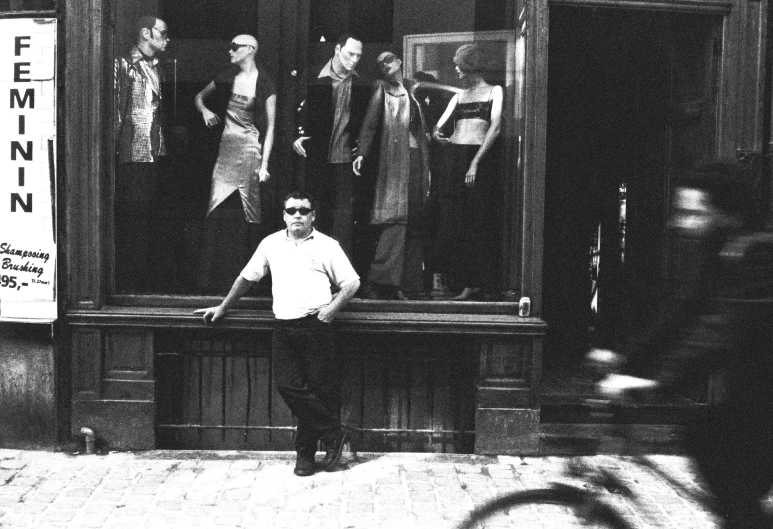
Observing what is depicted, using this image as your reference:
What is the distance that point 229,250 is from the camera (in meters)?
7.96

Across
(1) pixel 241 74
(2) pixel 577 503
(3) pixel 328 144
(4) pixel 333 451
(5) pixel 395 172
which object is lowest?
(4) pixel 333 451

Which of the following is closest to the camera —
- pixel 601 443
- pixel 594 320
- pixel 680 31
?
pixel 601 443

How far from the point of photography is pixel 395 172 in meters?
8.03

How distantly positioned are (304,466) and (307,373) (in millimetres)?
653

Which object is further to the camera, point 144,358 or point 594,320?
point 594,320

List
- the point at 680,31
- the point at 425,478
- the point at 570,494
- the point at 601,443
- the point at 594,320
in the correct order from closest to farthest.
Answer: the point at 570,494 → the point at 601,443 → the point at 425,478 → the point at 680,31 → the point at 594,320

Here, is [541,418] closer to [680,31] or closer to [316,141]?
[316,141]

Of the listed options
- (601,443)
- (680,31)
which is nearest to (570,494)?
(601,443)

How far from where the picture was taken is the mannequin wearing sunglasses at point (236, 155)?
794 cm

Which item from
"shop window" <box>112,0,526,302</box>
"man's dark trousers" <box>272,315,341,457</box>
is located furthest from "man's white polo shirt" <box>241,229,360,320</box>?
"shop window" <box>112,0,526,302</box>

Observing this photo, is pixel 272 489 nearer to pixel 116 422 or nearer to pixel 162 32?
pixel 116 422

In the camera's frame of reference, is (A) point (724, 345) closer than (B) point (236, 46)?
Yes

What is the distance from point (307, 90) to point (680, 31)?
128 inches

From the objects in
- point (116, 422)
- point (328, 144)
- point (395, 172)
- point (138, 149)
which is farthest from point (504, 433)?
point (138, 149)
